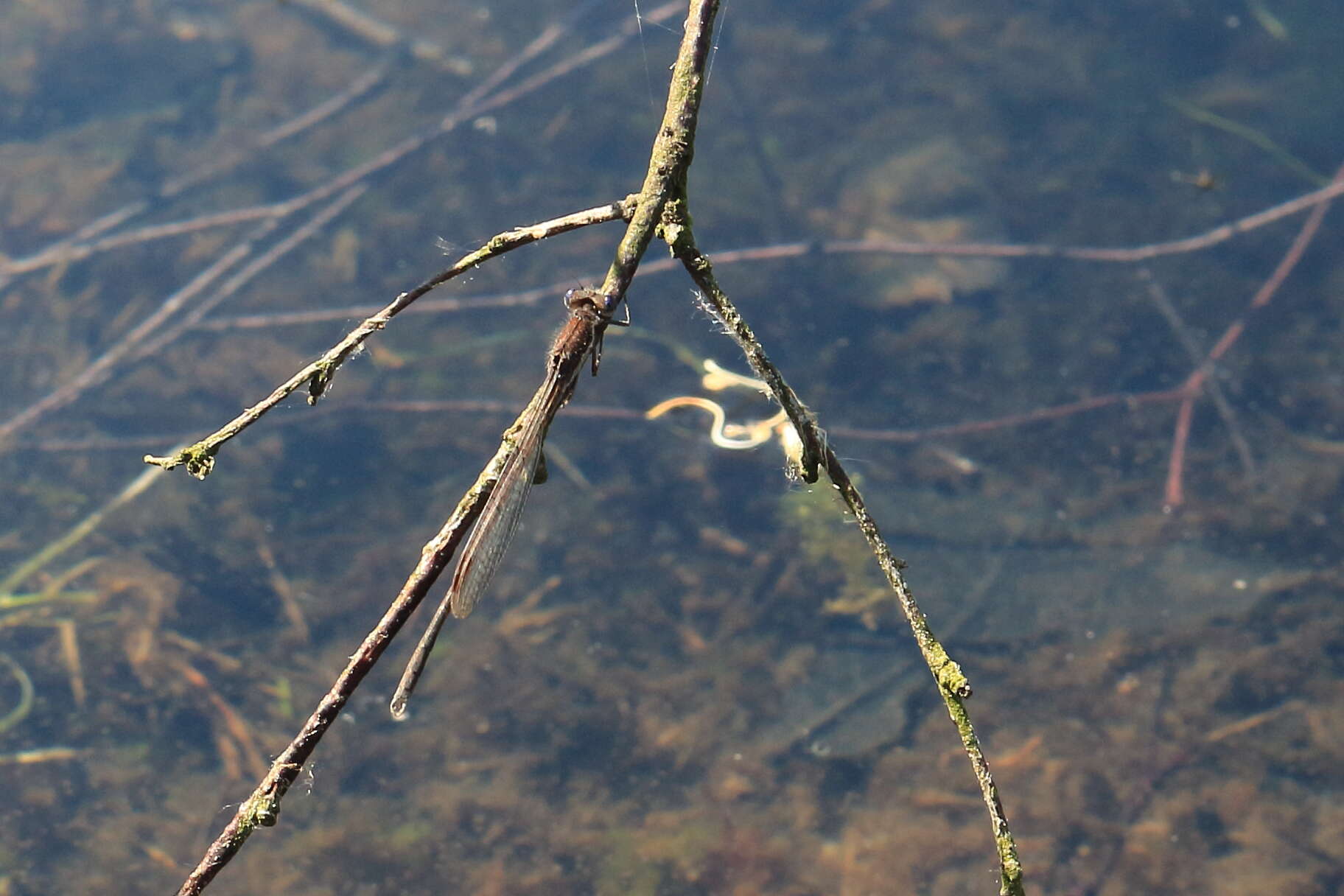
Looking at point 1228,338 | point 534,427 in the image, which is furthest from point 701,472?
point 534,427

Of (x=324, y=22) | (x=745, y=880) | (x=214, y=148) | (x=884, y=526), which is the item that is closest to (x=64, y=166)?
(x=214, y=148)

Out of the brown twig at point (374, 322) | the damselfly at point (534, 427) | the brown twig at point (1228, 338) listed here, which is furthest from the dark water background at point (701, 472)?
the brown twig at point (374, 322)

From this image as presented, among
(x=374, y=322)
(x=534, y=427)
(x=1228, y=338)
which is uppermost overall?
(x=374, y=322)

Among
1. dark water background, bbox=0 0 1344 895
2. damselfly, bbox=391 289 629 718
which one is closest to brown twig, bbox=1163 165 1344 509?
dark water background, bbox=0 0 1344 895

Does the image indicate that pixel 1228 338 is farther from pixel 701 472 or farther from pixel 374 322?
pixel 374 322

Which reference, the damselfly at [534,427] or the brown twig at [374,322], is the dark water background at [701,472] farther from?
the brown twig at [374,322]

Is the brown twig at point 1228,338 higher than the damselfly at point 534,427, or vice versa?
the damselfly at point 534,427

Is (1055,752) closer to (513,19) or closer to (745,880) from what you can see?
(745,880)

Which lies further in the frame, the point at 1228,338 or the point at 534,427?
the point at 1228,338
